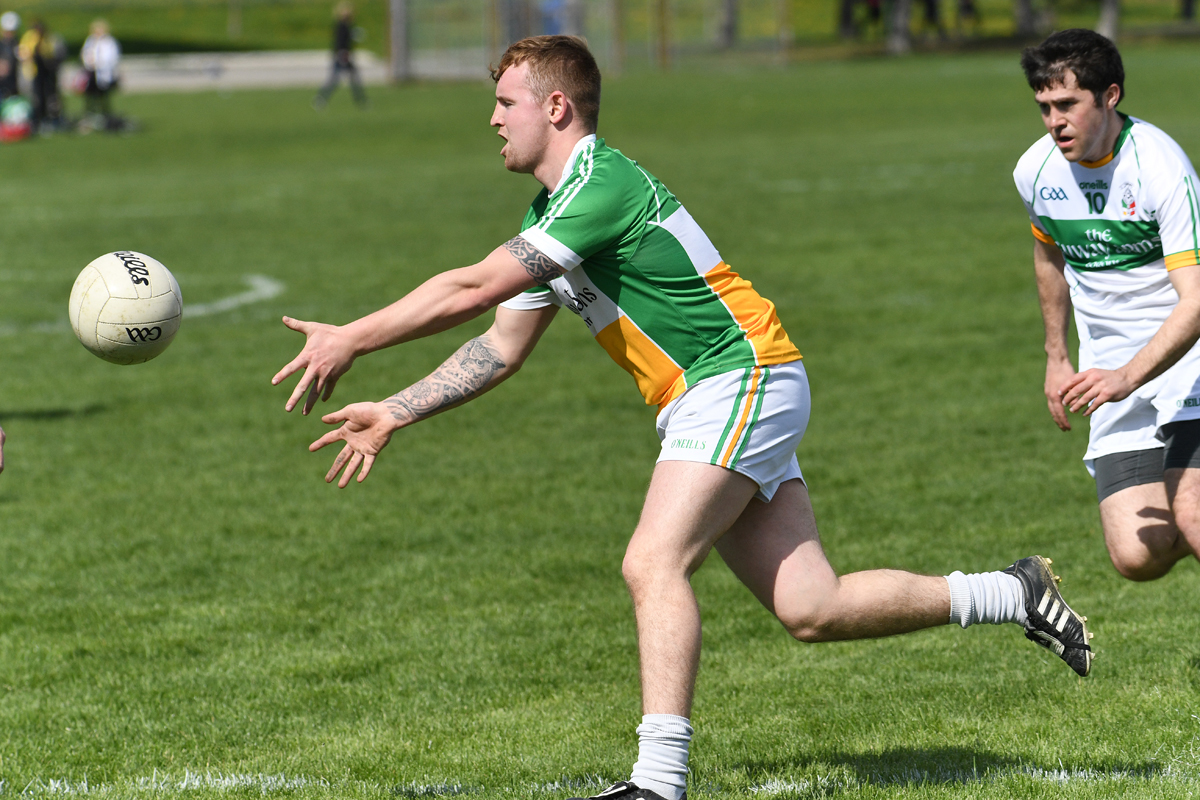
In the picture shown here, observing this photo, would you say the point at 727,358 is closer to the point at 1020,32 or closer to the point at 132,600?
the point at 132,600

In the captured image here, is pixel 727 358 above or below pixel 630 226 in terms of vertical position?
below

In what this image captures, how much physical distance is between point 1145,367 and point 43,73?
33569 millimetres

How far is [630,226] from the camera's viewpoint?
174 inches

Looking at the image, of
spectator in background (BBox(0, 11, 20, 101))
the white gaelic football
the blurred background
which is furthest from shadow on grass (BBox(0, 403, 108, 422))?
the blurred background

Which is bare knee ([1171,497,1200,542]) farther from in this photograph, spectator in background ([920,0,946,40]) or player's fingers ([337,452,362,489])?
spectator in background ([920,0,946,40])

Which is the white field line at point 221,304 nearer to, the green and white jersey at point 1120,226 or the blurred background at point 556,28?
the green and white jersey at point 1120,226

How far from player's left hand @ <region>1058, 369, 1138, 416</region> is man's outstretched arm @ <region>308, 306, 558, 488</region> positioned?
1.76 m

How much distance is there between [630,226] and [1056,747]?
7.42ft

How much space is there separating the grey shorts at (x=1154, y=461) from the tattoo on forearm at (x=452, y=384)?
2.47 m

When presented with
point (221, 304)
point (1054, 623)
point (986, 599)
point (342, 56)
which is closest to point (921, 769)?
point (986, 599)

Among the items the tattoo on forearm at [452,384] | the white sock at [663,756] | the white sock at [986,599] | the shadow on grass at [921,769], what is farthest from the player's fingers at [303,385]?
the white sock at [986,599]

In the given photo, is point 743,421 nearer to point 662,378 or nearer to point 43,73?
point 662,378

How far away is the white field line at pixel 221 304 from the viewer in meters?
13.8

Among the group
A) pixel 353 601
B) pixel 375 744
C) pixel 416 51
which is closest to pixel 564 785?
pixel 375 744
